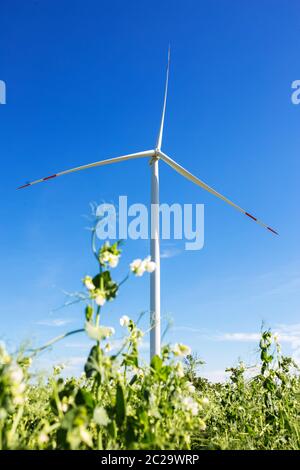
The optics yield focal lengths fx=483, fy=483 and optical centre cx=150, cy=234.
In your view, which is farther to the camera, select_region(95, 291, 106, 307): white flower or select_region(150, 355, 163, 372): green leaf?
select_region(150, 355, 163, 372): green leaf

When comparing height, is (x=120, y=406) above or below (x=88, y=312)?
below

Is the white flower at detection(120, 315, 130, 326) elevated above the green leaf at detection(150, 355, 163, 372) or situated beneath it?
elevated above

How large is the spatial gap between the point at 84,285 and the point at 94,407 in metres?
0.93

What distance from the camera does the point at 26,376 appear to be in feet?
12.0

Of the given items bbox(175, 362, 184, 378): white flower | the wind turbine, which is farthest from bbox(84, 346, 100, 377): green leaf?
the wind turbine

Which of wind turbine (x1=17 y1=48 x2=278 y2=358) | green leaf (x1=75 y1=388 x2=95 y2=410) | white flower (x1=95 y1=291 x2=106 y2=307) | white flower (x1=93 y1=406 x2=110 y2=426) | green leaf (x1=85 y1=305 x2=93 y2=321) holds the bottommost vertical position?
white flower (x1=93 y1=406 x2=110 y2=426)

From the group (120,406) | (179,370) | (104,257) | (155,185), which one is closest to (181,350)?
(179,370)

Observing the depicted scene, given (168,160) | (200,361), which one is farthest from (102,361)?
(168,160)

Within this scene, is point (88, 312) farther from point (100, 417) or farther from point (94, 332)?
point (100, 417)

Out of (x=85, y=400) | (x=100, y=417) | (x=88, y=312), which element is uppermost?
(x=88, y=312)

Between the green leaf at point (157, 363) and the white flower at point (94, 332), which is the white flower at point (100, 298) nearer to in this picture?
the white flower at point (94, 332)

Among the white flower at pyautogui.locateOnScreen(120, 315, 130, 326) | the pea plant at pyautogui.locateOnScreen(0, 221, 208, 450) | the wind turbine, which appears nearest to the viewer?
the pea plant at pyautogui.locateOnScreen(0, 221, 208, 450)

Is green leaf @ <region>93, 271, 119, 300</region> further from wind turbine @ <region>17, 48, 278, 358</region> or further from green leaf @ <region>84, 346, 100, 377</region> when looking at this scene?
wind turbine @ <region>17, 48, 278, 358</region>
